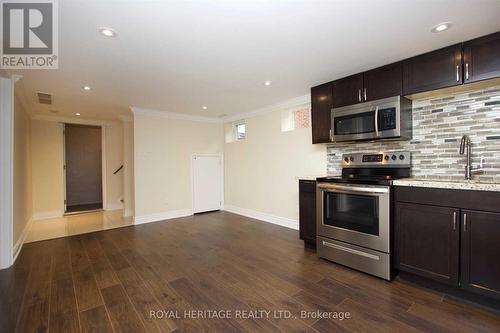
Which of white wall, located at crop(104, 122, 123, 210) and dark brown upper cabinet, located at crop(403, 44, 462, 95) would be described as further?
white wall, located at crop(104, 122, 123, 210)

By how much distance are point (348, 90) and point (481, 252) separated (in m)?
2.18

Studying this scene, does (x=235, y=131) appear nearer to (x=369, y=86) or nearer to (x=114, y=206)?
(x=369, y=86)

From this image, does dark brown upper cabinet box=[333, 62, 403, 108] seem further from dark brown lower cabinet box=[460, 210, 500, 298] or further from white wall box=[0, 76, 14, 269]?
white wall box=[0, 76, 14, 269]

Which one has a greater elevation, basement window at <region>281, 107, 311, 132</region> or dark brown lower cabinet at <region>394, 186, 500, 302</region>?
basement window at <region>281, 107, 311, 132</region>

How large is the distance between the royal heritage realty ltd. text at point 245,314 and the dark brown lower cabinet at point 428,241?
96cm

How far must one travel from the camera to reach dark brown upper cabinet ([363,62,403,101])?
2678 millimetres

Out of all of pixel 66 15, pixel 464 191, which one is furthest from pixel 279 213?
pixel 66 15

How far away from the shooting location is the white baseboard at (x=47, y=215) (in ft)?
17.6

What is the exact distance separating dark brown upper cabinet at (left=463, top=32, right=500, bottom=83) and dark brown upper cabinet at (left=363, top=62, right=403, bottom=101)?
1.84 feet

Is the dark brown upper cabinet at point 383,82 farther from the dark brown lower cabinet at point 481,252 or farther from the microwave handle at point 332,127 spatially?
the dark brown lower cabinet at point 481,252

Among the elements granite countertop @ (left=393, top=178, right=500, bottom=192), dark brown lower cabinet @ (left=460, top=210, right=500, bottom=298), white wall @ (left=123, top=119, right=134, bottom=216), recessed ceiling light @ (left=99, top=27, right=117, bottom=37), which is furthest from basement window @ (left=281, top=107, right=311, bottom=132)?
white wall @ (left=123, top=119, right=134, bottom=216)

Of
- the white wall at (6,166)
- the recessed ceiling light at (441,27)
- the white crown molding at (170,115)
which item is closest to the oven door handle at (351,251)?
the recessed ceiling light at (441,27)

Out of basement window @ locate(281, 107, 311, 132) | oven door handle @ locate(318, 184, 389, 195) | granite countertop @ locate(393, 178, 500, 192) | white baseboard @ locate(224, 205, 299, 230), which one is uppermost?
basement window @ locate(281, 107, 311, 132)

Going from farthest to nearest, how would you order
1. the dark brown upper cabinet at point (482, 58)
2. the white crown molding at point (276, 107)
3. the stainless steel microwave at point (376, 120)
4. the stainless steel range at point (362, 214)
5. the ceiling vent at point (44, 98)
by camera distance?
the white crown molding at point (276, 107), the ceiling vent at point (44, 98), the stainless steel microwave at point (376, 120), the stainless steel range at point (362, 214), the dark brown upper cabinet at point (482, 58)
